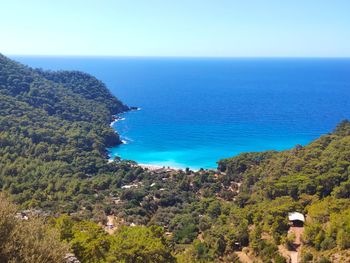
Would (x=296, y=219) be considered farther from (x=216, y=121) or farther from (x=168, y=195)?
(x=216, y=121)

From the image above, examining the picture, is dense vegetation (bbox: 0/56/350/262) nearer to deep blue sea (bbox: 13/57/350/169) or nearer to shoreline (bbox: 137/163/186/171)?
shoreline (bbox: 137/163/186/171)

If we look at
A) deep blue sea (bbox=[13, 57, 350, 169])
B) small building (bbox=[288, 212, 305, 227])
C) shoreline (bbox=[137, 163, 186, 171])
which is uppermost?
small building (bbox=[288, 212, 305, 227])

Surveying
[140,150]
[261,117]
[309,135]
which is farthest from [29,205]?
[261,117]

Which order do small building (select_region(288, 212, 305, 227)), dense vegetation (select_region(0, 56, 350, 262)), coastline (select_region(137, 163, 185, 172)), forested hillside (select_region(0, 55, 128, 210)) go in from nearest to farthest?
dense vegetation (select_region(0, 56, 350, 262)), small building (select_region(288, 212, 305, 227)), forested hillside (select_region(0, 55, 128, 210)), coastline (select_region(137, 163, 185, 172))

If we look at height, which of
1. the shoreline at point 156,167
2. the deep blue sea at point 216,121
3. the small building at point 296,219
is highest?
the small building at point 296,219

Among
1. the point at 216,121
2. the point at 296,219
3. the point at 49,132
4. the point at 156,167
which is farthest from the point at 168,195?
the point at 216,121

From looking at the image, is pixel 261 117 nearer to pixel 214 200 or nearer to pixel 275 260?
pixel 214 200

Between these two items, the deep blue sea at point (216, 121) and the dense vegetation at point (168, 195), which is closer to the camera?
the dense vegetation at point (168, 195)

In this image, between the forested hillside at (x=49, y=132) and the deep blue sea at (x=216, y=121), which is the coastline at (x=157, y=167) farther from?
the forested hillside at (x=49, y=132)

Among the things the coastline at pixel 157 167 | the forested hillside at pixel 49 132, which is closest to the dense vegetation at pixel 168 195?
the forested hillside at pixel 49 132

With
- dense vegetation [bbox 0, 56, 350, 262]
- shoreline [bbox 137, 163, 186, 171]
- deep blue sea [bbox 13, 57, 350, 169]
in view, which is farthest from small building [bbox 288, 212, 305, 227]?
deep blue sea [bbox 13, 57, 350, 169]
